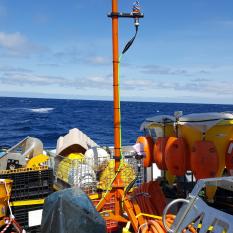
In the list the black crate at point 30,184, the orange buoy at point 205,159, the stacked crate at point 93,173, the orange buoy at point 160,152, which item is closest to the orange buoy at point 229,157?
the orange buoy at point 205,159

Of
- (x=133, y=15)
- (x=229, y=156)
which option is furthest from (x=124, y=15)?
(x=229, y=156)

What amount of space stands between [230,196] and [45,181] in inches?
122

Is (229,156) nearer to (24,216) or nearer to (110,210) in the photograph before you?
(110,210)

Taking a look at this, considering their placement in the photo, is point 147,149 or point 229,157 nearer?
point 229,157

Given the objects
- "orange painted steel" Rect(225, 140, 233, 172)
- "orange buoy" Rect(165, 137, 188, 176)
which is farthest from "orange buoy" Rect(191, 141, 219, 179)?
"orange buoy" Rect(165, 137, 188, 176)

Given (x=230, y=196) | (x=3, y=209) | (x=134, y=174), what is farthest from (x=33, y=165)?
(x=230, y=196)

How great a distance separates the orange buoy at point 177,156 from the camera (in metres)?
6.15

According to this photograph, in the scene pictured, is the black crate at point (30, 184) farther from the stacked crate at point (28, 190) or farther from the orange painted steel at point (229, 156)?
the orange painted steel at point (229, 156)

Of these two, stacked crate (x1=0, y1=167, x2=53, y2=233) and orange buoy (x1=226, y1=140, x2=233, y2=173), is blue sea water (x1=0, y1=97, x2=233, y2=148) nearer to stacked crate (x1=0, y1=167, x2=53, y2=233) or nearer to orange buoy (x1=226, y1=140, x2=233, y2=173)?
stacked crate (x1=0, y1=167, x2=53, y2=233)

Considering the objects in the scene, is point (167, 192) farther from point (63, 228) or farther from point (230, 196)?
point (63, 228)

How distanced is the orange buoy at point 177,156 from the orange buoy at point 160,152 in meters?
0.35

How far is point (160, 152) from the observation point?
680 cm

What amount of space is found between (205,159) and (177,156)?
63 centimetres

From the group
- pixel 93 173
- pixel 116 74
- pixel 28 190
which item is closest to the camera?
pixel 116 74
